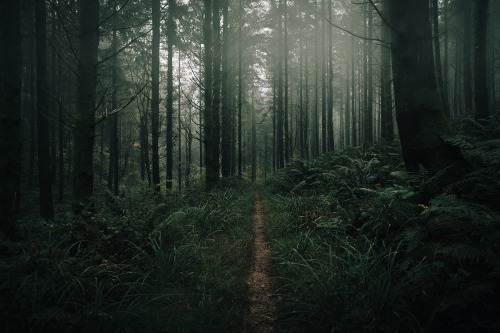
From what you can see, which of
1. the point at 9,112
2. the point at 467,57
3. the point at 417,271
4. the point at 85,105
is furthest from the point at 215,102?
the point at 467,57

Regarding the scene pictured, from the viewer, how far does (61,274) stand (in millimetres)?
2105

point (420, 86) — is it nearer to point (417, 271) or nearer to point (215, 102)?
point (417, 271)

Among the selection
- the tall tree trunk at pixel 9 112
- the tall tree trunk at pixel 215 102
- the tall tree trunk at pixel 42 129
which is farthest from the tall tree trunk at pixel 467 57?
the tall tree trunk at pixel 42 129

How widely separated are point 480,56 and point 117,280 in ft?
40.6

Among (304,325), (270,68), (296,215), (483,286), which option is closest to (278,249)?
(296,215)

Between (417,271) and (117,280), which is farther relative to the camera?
(117,280)

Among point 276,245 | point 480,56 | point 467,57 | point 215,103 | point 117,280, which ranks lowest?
point 276,245

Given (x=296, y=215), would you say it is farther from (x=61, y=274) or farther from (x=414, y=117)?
(x=61, y=274)

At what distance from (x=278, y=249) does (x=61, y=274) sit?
10.6 ft

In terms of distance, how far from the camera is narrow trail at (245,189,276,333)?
2.29 meters

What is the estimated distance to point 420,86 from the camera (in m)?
3.23

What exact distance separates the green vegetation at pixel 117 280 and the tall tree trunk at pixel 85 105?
1.88ft

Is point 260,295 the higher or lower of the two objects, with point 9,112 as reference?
lower

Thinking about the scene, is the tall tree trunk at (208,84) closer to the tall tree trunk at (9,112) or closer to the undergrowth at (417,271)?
the tall tree trunk at (9,112)
